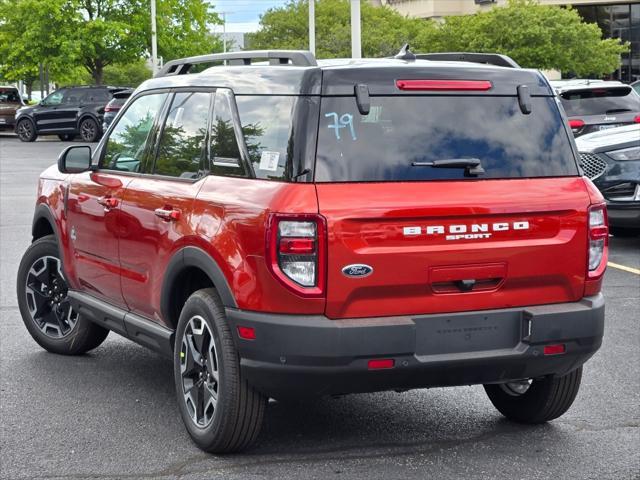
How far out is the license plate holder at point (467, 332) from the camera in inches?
192

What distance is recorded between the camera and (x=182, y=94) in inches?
232

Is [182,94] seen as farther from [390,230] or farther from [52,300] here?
[52,300]

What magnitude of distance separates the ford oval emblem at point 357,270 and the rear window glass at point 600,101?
1380 cm

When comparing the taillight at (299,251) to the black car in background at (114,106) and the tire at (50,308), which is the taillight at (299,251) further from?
the black car in background at (114,106)

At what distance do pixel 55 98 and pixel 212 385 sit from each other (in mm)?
34741

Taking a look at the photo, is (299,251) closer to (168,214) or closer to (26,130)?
(168,214)

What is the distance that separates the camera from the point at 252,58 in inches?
225

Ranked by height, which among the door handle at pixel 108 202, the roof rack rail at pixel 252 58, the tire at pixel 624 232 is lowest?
the tire at pixel 624 232

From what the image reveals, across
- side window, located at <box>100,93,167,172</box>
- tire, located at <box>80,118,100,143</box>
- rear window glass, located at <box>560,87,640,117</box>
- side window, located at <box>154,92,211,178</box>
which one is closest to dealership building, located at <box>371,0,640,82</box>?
tire, located at <box>80,118,100,143</box>

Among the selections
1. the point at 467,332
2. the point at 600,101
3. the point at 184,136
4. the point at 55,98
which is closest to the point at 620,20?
the point at 55,98

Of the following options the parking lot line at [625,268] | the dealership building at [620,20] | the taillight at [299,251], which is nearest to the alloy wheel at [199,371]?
the taillight at [299,251]

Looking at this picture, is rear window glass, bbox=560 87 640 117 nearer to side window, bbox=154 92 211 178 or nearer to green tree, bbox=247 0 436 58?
side window, bbox=154 92 211 178

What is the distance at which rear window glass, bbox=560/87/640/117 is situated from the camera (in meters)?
18.0

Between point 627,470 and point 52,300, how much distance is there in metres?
3.87
